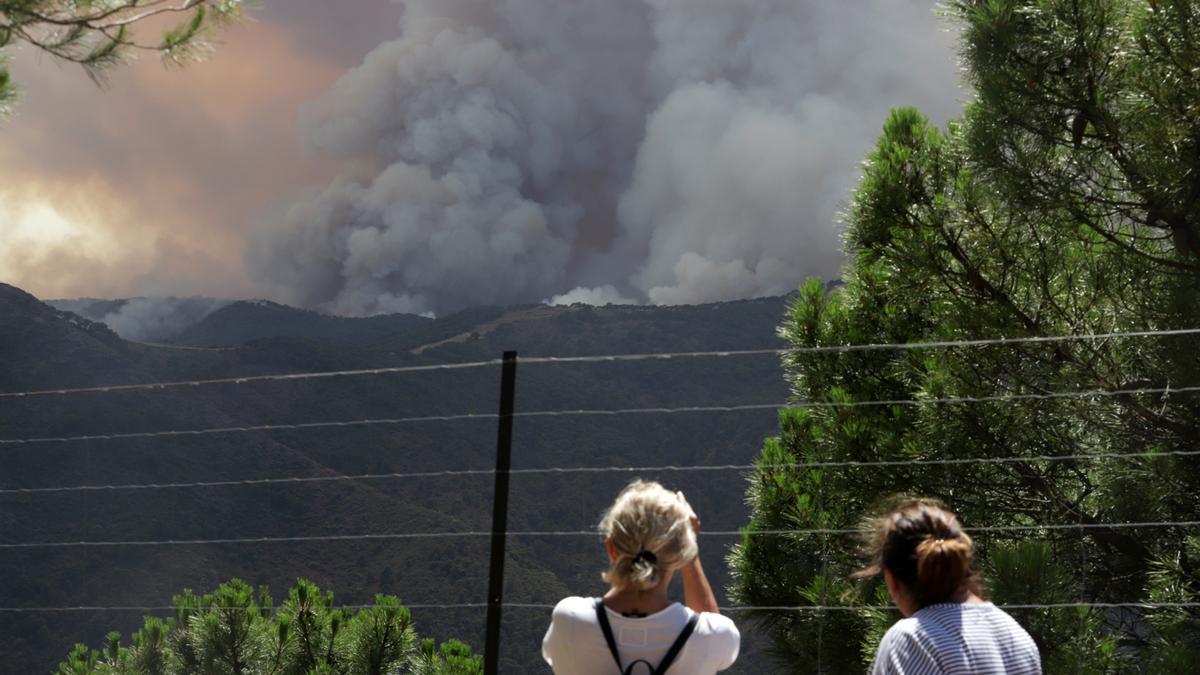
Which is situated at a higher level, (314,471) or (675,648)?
(314,471)

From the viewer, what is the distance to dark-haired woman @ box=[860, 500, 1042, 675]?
179 cm

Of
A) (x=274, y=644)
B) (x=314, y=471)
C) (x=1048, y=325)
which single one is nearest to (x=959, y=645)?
(x=1048, y=325)

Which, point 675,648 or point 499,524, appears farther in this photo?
point 499,524

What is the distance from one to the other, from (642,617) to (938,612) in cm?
48

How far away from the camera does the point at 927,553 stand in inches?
72.6

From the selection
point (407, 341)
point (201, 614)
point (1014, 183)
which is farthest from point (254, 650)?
point (407, 341)

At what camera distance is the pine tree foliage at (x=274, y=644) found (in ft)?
23.2

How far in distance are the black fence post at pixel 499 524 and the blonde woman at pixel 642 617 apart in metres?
0.88

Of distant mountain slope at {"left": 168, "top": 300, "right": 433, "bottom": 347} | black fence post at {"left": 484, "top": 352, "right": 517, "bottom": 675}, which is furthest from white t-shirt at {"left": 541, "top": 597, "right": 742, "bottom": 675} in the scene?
distant mountain slope at {"left": 168, "top": 300, "right": 433, "bottom": 347}

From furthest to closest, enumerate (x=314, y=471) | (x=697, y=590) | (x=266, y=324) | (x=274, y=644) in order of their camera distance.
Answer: (x=266, y=324)
(x=314, y=471)
(x=274, y=644)
(x=697, y=590)

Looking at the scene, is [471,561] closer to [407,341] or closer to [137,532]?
[137,532]

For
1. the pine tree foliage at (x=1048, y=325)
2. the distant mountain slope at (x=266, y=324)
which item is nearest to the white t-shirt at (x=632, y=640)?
the pine tree foliage at (x=1048, y=325)

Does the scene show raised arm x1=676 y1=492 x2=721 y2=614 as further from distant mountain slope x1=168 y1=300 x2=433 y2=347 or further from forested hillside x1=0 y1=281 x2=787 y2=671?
distant mountain slope x1=168 y1=300 x2=433 y2=347

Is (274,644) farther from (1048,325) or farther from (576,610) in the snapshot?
(576,610)
